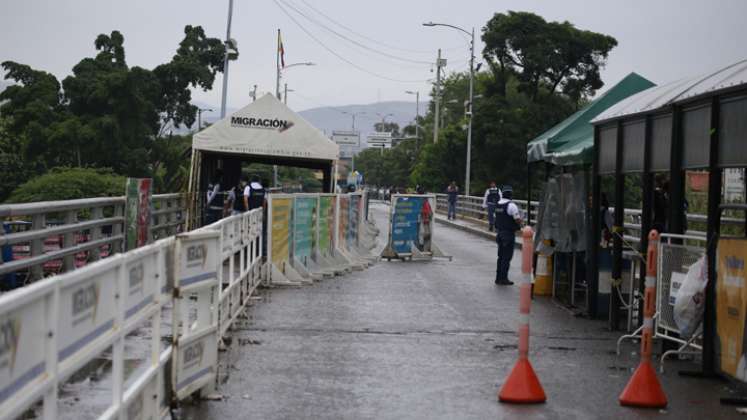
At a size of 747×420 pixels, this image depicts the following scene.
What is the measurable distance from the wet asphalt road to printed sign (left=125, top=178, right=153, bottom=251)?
2354 millimetres

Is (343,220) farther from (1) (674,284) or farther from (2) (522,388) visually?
(2) (522,388)

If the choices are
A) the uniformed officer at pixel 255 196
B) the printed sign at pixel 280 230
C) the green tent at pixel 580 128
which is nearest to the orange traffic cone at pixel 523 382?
the green tent at pixel 580 128

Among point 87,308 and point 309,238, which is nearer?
point 87,308

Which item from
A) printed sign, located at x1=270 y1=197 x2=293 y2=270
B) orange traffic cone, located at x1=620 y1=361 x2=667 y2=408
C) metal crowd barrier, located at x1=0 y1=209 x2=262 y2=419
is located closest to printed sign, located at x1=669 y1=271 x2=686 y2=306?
orange traffic cone, located at x1=620 y1=361 x2=667 y2=408

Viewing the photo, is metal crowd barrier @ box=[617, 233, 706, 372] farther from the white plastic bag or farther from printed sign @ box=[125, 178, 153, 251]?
printed sign @ box=[125, 178, 153, 251]

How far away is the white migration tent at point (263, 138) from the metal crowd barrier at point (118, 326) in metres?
15.2

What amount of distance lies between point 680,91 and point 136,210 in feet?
30.6

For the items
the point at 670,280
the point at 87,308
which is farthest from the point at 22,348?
the point at 670,280

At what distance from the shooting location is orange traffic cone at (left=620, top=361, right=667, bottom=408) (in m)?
8.72

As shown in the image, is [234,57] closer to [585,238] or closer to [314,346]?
[585,238]

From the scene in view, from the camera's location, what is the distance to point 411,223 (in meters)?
26.2

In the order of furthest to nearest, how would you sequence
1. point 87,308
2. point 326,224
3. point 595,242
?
point 326,224 < point 595,242 < point 87,308

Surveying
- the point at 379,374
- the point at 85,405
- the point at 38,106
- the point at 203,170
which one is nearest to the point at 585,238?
the point at 379,374

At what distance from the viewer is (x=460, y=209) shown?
55.8 meters
